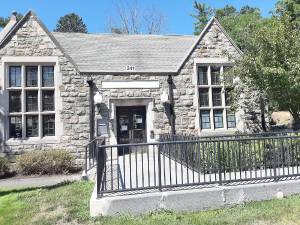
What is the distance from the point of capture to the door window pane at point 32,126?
1250 cm

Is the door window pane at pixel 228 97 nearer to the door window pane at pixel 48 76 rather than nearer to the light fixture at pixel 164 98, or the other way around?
the light fixture at pixel 164 98

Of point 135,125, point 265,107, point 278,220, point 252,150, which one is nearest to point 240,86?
point 265,107

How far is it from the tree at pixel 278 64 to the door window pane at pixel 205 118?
3.03 m

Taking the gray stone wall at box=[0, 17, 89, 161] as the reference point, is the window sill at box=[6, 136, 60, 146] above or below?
below

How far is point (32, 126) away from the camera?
1256cm

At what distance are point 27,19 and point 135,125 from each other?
6158 mm

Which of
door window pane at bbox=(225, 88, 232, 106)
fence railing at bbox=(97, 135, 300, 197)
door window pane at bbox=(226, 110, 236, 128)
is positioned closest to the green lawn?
fence railing at bbox=(97, 135, 300, 197)

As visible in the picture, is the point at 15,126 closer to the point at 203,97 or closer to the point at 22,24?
the point at 22,24

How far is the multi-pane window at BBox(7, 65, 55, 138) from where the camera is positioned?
1238cm

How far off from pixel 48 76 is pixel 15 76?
1249mm

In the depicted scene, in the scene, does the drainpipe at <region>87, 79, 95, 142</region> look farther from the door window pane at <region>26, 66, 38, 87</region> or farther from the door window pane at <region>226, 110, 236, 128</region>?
the door window pane at <region>226, 110, 236, 128</region>

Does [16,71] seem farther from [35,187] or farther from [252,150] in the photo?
[252,150]

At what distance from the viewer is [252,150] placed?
25.0 feet

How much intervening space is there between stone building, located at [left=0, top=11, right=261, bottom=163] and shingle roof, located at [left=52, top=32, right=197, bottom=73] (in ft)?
0.15
